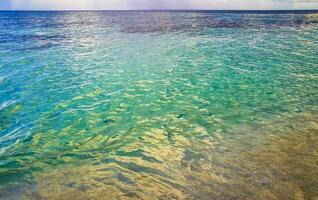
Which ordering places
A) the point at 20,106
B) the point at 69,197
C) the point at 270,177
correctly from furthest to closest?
the point at 20,106 → the point at 270,177 → the point at 69,197

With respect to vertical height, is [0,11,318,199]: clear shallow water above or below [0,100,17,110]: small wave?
below

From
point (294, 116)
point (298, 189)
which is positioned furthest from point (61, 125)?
point (294, 116)

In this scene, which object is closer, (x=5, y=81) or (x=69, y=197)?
(x=69, y=197)

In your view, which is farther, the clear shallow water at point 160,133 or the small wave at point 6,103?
the small wave at point 6,103

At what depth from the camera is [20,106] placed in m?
12.3

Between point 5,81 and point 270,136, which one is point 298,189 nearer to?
point 270,136

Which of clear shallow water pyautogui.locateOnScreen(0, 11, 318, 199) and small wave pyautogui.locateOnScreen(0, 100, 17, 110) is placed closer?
clear shallow water pyautogui.locateOnScreen(0, 11, 318, 199)

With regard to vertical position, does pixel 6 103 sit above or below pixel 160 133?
above

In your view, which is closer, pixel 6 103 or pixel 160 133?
pixel 160 133

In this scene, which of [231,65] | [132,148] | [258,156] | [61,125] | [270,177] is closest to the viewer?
[270,177]

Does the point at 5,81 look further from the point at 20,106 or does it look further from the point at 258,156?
the point at 258,156

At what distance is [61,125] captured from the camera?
33.4 ft

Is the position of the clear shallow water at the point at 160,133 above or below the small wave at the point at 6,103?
below

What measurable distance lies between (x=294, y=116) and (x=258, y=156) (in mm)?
3890
